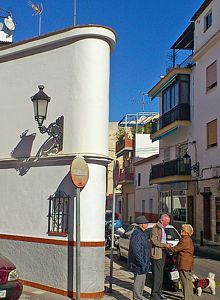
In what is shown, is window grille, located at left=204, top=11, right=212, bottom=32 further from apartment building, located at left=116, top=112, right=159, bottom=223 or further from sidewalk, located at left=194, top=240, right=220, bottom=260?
apartment building, located at left=116, top=112, right=159, bottom=223

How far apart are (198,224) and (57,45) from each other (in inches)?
719

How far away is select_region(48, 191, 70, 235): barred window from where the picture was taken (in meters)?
8.81

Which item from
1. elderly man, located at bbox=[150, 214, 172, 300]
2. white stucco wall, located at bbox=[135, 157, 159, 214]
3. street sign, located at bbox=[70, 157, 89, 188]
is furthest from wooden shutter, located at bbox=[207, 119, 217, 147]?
street sign, located at bbox=[70, 157, 89, 188]

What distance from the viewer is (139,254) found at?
7.71 m

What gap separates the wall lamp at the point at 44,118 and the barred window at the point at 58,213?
103 centimetres

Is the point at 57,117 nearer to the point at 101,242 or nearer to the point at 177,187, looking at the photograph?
the point at 101,242

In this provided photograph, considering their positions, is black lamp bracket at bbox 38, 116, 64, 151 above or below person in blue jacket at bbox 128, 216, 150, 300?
above

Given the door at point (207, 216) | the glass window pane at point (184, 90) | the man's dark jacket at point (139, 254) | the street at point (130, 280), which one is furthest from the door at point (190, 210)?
the man's dark jacket at point (139, 254)

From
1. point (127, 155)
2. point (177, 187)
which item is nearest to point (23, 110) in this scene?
point (177, 187)

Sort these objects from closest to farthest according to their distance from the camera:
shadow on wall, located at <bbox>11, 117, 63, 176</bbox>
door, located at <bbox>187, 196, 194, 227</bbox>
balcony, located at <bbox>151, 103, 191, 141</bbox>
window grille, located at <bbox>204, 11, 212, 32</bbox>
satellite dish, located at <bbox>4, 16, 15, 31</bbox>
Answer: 1. shadow on wall, located at <bbox>11, 117, 63, 176</bbox>
2. satellite dish, located at <bbox>4, 16, 15, 31</bbox>
3. window grille, located at <bbox>204, 11, 212, 32</bbox>
4. door, located at <bbox>187, 196, 194, 227</bbox>
5. balcony, located at <bbox>151, 103, 191, 141</bbox>

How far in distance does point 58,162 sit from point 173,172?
63.8ft

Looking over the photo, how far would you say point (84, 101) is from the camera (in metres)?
9.01

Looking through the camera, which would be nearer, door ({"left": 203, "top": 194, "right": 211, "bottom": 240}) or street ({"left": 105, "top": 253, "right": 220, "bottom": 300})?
street ({"left": 105, "top": 253, "right": 220, "bottom": 300})

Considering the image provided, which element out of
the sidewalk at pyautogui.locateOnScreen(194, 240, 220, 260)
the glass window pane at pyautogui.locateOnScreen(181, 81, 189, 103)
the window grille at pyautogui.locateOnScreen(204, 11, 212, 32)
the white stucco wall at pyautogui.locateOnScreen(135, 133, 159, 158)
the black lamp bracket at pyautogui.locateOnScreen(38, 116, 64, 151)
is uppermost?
the window grille at pyautogui.locateOnScreen(204, 11, 212, 32)
